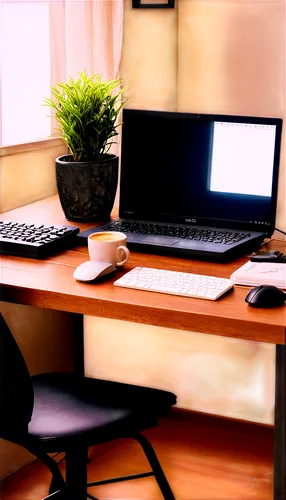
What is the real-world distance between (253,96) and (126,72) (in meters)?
0.46

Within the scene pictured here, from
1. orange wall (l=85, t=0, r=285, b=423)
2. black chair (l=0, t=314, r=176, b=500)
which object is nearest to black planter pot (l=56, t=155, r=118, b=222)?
black chair (l=0, t=314, r=176, b=500)

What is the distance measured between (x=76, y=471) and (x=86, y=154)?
858mm

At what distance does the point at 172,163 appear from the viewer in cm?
198

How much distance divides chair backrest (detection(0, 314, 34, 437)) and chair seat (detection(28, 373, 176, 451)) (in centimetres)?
11

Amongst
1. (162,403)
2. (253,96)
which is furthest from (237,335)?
(253,96)

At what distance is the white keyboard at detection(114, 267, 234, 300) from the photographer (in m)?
1.45

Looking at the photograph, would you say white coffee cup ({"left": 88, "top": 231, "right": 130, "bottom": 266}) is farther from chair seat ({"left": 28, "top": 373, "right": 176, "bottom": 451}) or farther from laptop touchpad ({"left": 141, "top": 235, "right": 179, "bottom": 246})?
chair seat ({"left": 28, "top": 373, "right": 176, "bottom": 451})

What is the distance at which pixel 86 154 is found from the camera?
1.99 m

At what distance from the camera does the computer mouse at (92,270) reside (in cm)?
153

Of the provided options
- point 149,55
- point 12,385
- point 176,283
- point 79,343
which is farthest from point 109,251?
point 149,55

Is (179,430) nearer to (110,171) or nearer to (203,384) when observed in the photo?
(203,384)

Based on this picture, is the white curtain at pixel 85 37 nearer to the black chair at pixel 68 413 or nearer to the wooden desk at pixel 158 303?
the wooden desk at pixel 158 303

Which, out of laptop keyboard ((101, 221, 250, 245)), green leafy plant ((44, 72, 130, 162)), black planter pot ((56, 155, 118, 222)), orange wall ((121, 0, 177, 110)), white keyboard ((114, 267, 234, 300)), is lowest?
white keyboard ((114, 267, 234, 300))

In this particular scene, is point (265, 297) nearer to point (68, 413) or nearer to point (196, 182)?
point (68, 413)
